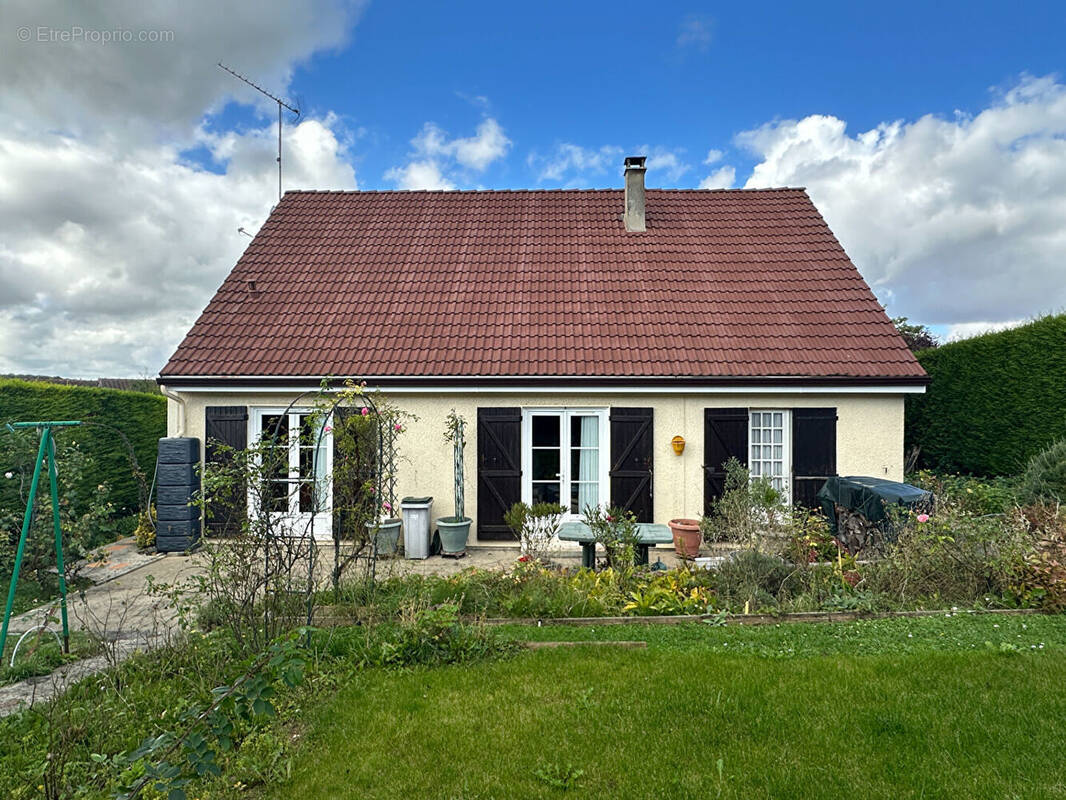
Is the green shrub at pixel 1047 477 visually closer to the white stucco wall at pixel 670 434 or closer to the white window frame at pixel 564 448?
the white stucco wall at pixel 670 434

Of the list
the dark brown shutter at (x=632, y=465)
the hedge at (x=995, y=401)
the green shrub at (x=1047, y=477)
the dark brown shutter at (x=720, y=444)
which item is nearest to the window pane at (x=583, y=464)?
the dark brown shutter at (x=632, y=465)

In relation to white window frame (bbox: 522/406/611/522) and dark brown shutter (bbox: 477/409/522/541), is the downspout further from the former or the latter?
white window frame (bbox: 522/406/611/522)

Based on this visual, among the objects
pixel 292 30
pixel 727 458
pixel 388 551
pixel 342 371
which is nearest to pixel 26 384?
pixel 342 371

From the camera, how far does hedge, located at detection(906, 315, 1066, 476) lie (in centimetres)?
897

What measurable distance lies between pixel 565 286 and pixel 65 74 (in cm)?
760

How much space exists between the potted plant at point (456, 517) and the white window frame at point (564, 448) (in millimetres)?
1018

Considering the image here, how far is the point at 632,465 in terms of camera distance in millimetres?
8953

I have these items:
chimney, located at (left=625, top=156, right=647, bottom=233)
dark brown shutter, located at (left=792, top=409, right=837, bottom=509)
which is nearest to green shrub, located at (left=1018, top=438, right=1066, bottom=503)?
dark brown shutter, located at (left=792, top=409, right=837, bottom=509)

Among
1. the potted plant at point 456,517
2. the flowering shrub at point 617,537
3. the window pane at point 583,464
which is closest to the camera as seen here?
the flowering shrub at point 617,537

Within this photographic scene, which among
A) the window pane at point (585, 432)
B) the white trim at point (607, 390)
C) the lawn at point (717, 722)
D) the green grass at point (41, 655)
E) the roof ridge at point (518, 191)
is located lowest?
the green grass at point (41, 655)

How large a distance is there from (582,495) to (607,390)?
1791mm

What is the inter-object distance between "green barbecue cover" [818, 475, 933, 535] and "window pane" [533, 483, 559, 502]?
4181mm

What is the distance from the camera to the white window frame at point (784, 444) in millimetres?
9039

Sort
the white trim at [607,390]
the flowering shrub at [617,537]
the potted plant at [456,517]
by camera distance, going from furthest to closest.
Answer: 1. the white trim at [607,390]
2. the potted plant at [456,517]
3. the flowering shrub at [617,537]
